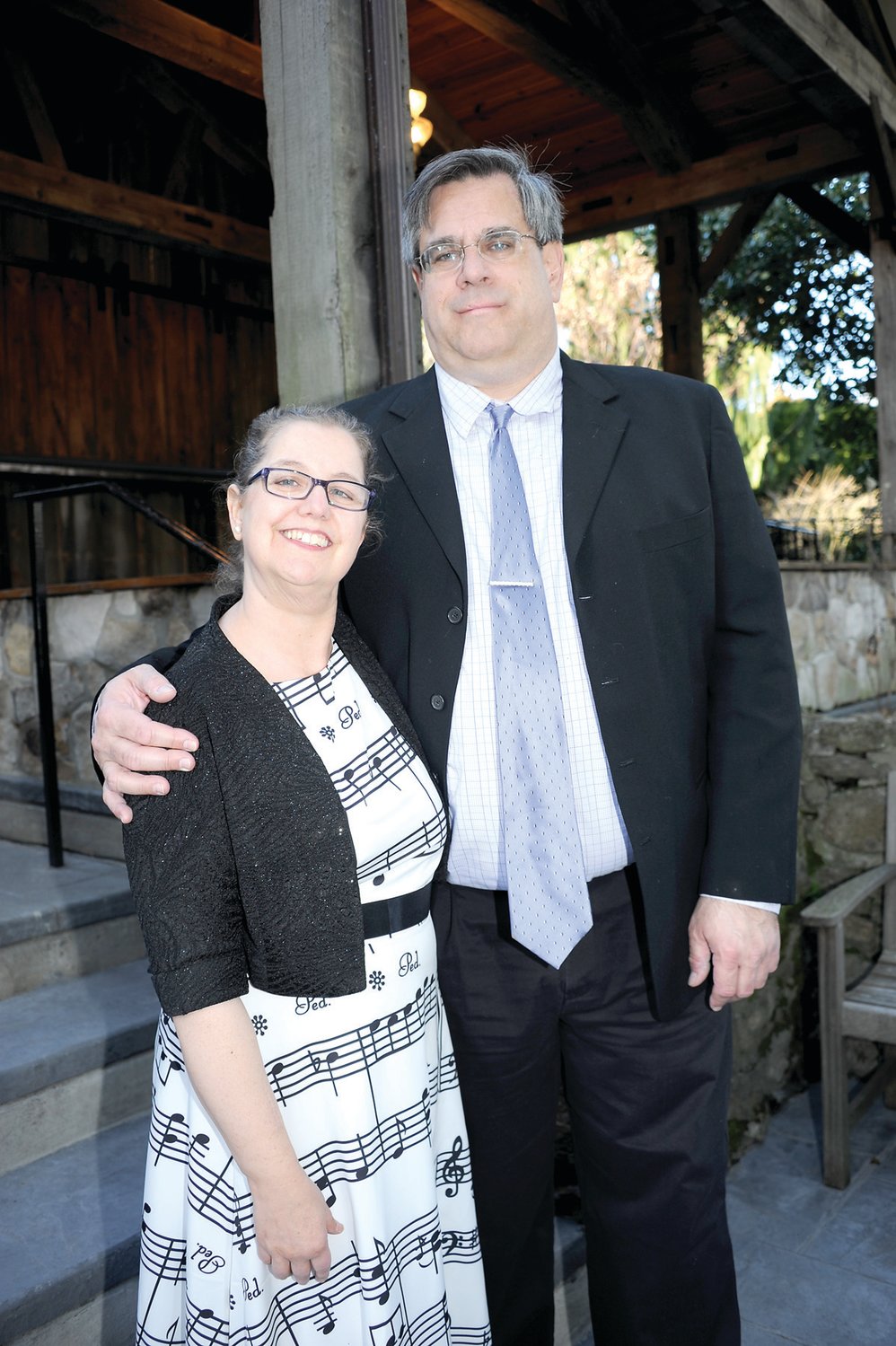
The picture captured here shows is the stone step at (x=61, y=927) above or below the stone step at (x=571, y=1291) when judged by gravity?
above

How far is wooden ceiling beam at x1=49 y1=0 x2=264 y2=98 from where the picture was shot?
15.1 feet

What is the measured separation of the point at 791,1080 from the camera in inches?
155

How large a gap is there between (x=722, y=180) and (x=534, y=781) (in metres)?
5.74

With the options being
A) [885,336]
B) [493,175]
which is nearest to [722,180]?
[885,336]

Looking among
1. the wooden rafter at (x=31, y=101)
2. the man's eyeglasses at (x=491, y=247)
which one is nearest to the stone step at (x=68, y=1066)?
the man's eyeglasses at (x=491, y=247)

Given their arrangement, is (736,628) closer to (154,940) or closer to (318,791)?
(318,791)

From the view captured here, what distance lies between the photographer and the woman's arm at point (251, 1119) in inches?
49.8

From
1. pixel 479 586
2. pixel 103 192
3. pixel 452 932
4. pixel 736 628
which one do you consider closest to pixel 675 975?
pixel 452 932

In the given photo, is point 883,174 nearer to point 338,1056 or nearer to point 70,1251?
point 338,1056

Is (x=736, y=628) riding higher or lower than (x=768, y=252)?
lower

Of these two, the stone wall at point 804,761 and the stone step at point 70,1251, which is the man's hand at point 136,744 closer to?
the stone step at point 70,1251

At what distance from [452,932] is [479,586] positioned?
556 mm

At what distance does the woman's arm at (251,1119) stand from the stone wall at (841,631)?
12.8ft

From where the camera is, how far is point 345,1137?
1384 millimetres
